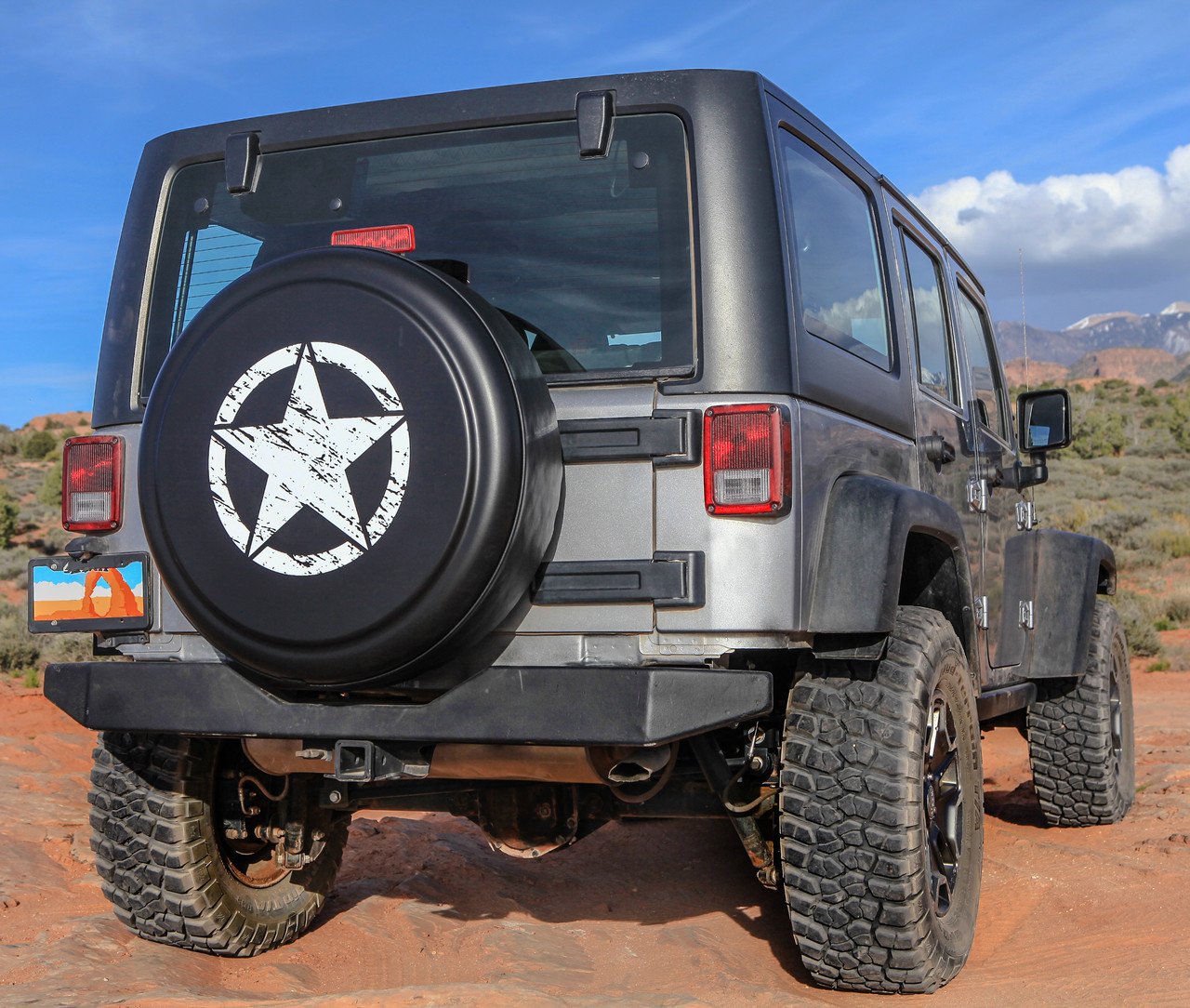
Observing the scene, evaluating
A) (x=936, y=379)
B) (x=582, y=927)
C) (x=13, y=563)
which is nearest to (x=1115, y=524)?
(x=936, y=379)

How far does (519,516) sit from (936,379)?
225cm

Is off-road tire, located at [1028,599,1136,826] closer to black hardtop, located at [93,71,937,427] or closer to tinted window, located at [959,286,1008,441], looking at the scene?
tinted window, located at [959,286,1008,441]

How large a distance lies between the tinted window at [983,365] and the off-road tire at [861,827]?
7.12 feet

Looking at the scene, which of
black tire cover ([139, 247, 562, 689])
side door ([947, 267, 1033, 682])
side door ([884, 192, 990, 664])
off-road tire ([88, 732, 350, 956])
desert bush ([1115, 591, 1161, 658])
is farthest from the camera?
desert bush ([1115, 591, 1161, 658])

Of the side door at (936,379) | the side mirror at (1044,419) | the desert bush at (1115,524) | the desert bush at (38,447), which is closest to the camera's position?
the side door at (936,379)

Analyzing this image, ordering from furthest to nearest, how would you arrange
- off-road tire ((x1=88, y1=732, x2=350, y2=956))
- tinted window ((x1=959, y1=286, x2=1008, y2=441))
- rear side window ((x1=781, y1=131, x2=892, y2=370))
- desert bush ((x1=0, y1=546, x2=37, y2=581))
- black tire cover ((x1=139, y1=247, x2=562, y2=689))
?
desert bush ((x1=0, y1=546, x2=37, y2=581)) < tinted window ((x1=959, y1=286, x2=1008, y2=441)) < off-road tire ((x1=88, y1=732, x2=350, y2=956)) < rear side window ((x1=781, y1=131, x2=892, y2=370)) < black tire cover ((x1=139, y1=247, x2=562, y2=689))

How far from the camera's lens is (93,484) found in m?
3.18

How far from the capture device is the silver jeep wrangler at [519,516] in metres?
2.54

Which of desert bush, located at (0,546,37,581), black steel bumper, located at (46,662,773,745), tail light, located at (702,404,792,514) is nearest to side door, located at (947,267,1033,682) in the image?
tail light, located at (702,404,792,514)

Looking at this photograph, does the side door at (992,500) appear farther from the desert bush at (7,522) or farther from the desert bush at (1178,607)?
the desert bush at (7,522)

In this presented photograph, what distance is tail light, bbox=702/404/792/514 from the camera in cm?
263

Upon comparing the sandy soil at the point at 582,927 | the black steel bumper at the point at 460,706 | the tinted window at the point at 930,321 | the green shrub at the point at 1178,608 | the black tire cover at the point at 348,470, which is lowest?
the sandy soil at the point at 582,927

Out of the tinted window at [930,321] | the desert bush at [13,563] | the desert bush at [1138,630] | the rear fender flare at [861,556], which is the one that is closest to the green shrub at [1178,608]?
the desert bush at [1138,630]

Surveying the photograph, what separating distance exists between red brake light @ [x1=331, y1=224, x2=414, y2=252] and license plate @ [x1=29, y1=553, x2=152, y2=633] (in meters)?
0.98
